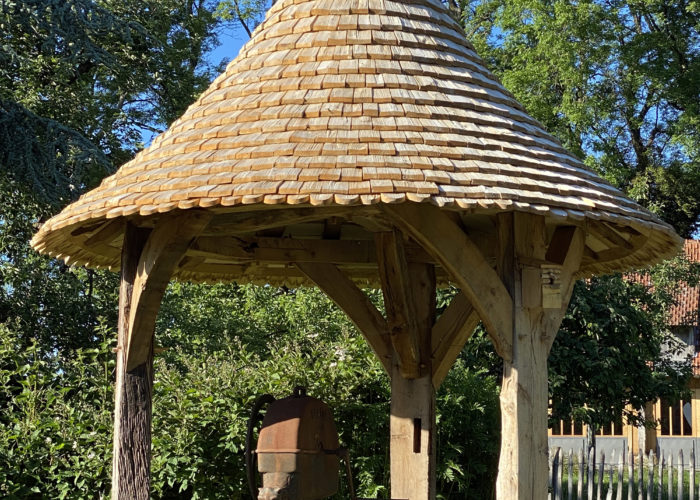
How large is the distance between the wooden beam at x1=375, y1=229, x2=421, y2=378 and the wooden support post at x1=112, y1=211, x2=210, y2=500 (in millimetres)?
1739

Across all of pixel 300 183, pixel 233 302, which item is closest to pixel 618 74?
pixel 233 302

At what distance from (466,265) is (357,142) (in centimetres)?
91

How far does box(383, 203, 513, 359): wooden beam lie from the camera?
5531mm

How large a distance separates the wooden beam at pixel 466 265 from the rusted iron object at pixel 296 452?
Result: 158 centimetres

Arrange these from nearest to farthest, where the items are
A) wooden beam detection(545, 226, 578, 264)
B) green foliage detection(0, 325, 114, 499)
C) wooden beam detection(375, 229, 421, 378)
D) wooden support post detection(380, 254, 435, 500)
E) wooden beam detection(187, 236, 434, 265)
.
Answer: wooden beam detection(545, 226, 578, 264), wooden beam detection(375, 229, 421, 378), wooden support post detection(380, 254, 435, 500), wooden beam detection(187, 236, 434, 265), green foliage detection(0, 325, 114, 499)

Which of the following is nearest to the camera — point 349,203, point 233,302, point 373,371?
point 349,203

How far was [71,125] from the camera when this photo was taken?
16047 mm

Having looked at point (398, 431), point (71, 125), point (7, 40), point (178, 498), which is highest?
point (7, 40)

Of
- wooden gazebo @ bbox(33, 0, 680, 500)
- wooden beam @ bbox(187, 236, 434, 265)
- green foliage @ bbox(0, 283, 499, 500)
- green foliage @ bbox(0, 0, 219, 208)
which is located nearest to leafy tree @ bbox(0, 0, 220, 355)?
green foliage @ bbox(0, 0, 219, 208)

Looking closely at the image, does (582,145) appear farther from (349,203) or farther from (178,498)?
(349,203)

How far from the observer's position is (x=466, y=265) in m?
5.57

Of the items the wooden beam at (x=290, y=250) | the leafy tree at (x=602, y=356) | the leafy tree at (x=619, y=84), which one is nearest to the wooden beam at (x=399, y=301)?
the wooden beam at (x=290, y=250)

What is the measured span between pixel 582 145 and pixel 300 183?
66.4 ft

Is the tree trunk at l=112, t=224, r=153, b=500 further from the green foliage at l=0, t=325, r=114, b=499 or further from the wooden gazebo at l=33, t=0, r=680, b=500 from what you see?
the green foliage at l=0, t=325, r=114, b=499
